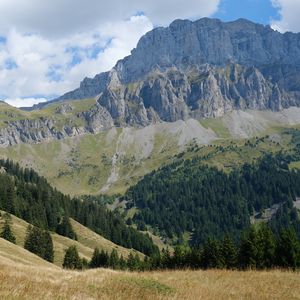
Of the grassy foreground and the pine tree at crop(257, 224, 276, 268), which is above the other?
the grassy foreground

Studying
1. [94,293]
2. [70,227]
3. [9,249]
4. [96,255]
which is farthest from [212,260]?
[70,227]

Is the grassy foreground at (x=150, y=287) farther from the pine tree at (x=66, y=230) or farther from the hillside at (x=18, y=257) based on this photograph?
the pine tree at (x=66, y=230)

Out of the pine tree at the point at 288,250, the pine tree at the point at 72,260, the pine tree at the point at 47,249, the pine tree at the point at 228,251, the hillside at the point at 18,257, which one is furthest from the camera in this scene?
the pine tree at the point at 47,249

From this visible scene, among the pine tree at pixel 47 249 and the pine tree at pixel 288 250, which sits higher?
the pine tree at pixel 288 250

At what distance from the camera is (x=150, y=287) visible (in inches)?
636

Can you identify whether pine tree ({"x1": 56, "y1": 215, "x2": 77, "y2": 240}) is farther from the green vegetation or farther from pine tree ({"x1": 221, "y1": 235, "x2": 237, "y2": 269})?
pine tree ({"x1": 221, "y1": 235, "x2": 237, "y2": 269})

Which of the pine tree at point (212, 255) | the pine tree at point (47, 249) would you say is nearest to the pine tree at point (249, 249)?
the pine tree at point (212, 255)

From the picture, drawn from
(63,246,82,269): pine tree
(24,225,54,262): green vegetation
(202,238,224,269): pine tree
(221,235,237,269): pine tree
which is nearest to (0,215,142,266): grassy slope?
(24,225,54,262): green vegetation

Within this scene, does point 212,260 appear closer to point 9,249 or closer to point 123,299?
point 9,249

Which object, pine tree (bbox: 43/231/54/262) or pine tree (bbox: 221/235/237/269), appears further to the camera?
pine tree (bbox: 43/231/54/262)

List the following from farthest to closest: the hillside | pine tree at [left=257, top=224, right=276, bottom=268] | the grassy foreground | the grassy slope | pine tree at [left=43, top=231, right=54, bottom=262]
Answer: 1. the grassy slope
2. pine tree at [left=43, top=231, right=54, bottom=262]
3. pine tree at [left=257, top=224, right=276, bottom=268]
4. the hillside
5. the grassy foreground

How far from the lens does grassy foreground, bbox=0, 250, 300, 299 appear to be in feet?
40.8

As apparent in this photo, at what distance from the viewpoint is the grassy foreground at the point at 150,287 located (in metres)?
12.4

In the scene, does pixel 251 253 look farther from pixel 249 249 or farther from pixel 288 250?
pixel 288 250
